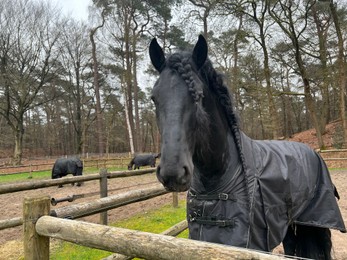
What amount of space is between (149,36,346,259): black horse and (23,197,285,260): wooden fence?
0.32 m

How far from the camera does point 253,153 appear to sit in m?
2.28

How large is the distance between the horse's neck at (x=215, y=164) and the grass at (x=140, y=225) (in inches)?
115

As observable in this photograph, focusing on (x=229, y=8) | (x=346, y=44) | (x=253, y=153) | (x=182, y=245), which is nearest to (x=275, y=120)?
(x=346, y=44)

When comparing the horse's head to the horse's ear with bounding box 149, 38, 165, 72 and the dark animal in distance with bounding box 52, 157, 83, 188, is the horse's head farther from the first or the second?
the dark animal in distance with bounding box 52, 157, 83, 188

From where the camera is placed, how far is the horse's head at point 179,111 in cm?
153

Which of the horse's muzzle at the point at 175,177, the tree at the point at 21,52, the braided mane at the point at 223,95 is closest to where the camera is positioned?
the horse's muzzle at the point at 175,177

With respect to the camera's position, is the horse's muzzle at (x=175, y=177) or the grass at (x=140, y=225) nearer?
the horse's muzzle at (x=175, y=177)

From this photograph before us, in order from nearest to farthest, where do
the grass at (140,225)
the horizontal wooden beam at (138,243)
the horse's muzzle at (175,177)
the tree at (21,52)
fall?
the horizontal wooden beam at (138,243) < the horse's muzzle at (175,177) < the grass at (140,225) < the tree at (21,52)

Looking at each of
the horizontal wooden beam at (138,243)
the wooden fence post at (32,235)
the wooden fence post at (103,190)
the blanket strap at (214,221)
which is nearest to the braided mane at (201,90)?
the blanket strap at (214,221)

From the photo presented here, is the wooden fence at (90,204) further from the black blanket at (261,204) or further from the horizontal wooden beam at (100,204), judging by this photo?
the black blanket at (261,204)

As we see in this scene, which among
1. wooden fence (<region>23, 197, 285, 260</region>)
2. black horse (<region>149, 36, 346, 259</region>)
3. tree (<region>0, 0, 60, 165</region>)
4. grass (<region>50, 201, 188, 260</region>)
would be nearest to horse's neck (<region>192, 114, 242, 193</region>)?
black horse (<region>149, 36, 346, 259</region>)

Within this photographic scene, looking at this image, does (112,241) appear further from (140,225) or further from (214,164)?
(140,225)

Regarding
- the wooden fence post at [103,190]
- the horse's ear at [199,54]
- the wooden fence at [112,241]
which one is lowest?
the wooden fence post at [103,190]

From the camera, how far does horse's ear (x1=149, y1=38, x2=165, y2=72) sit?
1.95 m
